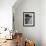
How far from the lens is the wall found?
5070mm

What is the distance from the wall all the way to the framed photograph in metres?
0.14

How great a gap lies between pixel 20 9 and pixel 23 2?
347mm

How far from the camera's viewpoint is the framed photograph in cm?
504

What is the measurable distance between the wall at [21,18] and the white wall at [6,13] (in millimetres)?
949

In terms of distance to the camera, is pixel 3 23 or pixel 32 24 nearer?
pixel 3 23

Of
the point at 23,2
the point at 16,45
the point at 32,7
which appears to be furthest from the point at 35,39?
the point at 16,45

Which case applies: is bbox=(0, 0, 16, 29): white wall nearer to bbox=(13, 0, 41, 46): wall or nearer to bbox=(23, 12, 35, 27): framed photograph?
bbox=(13, 0, 41, 46): wall

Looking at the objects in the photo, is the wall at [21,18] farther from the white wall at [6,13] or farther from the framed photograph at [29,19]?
the white wall at [6,13]

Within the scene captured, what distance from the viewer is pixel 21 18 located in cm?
508

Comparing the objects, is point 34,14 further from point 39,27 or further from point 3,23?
point 3,23

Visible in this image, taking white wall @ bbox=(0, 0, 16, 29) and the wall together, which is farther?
the wall

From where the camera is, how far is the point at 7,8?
4.06m

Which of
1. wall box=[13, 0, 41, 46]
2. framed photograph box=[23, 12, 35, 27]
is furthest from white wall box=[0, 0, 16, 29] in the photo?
framed photograph box=[23, 12, 35, 27]

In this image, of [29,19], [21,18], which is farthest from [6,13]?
[29,19]
